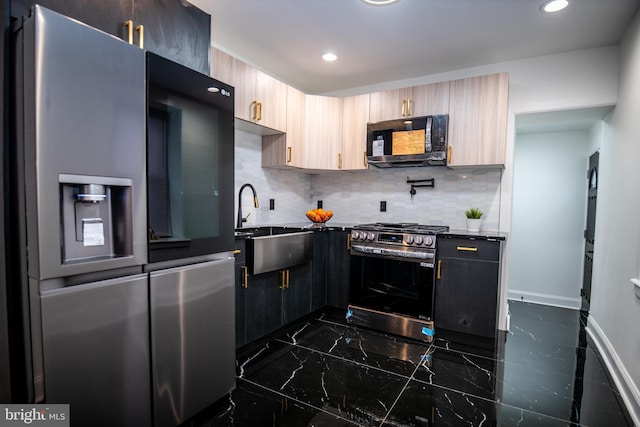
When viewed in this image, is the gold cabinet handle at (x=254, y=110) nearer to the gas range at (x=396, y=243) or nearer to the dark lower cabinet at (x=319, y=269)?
the dark lower cabinet at (x=319, y=269)

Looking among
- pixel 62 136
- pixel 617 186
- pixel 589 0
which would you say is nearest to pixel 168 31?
pixel 62 136

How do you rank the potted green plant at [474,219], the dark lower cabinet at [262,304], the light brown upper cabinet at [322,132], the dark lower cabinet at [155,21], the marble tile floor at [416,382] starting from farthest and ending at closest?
the light brown upper cabinet at [322,132] → the potted green plant at [474,219] → the dark lower cabinet at [262,304] → the marble tile floor at [416,382] → the dark lower cabinet at [155,21]

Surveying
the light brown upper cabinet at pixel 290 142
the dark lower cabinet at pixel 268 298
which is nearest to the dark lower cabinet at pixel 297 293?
the dark lower cabinet at pixel 268 298

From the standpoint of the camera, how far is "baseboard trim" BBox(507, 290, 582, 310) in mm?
3922

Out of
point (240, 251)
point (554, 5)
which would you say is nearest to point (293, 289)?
point (240, 251)

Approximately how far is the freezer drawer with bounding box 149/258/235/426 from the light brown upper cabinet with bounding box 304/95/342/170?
188cm

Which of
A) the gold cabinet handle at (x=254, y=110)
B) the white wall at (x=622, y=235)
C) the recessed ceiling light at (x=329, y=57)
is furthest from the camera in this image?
the recessed ceiling light at (x=329, y=57)

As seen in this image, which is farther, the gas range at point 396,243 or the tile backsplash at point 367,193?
the tile backsplash at point 367,193

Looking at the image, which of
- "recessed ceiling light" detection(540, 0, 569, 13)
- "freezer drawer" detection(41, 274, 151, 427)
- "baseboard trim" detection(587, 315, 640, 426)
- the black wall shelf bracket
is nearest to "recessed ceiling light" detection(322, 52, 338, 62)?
the black wall shelf bracket

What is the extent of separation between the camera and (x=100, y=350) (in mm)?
1288

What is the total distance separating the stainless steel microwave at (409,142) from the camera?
2.98 metres

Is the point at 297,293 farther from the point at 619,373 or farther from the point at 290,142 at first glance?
the point at 619,373

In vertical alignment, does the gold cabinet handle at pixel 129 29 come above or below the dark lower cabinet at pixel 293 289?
above
